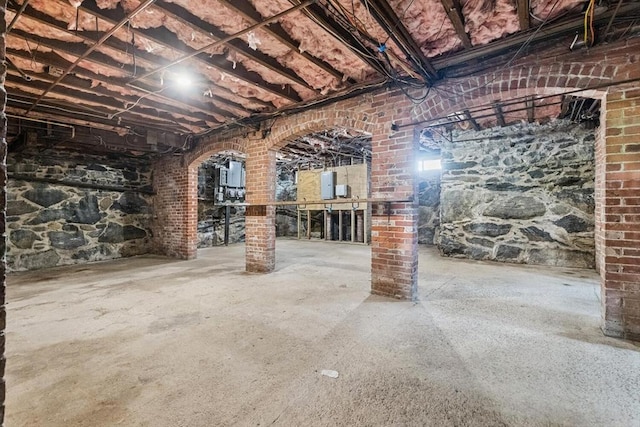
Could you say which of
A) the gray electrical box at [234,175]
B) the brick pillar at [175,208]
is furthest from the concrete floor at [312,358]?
the gray electrical box at [234,175]

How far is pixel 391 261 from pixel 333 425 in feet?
→ 6.72

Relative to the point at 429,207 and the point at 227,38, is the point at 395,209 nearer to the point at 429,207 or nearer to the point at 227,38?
the point at 227,38

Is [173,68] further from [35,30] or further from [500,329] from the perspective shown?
[500,329]

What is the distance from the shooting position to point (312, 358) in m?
1.82

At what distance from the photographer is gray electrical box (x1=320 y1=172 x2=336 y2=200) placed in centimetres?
759

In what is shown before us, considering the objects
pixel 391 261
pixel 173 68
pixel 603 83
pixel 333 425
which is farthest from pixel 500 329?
pixel 173 68

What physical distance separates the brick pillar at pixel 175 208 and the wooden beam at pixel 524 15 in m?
5.50

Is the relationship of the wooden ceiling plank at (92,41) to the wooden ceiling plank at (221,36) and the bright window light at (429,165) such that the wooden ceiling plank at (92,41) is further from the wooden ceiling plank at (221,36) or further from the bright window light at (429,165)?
the bright window light at (429,165)

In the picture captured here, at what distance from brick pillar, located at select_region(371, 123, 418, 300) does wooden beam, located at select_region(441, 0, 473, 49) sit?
935mm

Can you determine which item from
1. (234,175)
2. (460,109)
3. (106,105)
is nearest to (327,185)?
(234,175)

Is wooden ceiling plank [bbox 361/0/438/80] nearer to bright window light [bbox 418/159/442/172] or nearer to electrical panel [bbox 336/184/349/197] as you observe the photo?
electrical panel [bbox 336/184/349/197]

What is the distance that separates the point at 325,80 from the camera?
3.12 m

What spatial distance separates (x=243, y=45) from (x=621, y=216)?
3509mm

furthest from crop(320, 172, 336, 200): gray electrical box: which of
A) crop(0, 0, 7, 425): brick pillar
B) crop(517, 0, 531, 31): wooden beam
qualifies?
crop(0, 0, 7, 425): brick pillar
